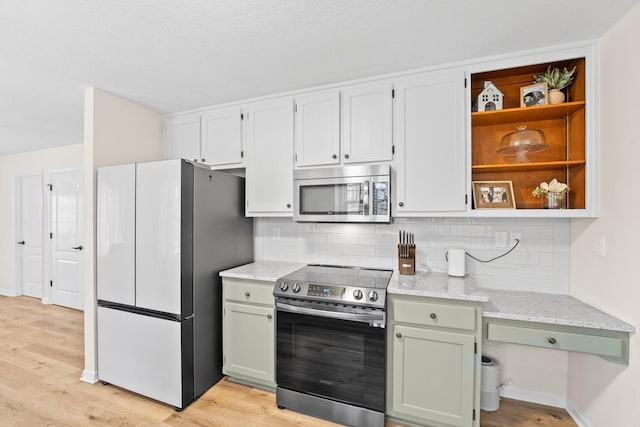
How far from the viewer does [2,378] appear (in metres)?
2.57

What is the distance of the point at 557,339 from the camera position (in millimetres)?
1649

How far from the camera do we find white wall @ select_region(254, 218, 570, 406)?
7.05 ft

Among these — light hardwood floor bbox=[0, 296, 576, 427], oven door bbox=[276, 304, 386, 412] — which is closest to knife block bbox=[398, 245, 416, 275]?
oven door bbox=[276, 304, 386, 412]

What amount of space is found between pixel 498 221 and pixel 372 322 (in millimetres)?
1295

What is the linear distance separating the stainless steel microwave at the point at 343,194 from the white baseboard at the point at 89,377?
2188 millimetres

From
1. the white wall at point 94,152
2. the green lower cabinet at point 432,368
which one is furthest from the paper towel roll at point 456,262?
the white wall at point 94,152

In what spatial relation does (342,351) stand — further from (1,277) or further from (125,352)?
(1,277)

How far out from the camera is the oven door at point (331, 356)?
1.93 m

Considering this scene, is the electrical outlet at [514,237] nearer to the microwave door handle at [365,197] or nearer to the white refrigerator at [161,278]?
the microwave door handle at [365,197]

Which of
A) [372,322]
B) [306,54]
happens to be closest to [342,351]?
[372,322]

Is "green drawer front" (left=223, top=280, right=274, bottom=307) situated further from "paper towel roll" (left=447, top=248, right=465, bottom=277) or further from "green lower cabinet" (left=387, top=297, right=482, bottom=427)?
"paper towel roll" (left=447, top=248, right=465, bottom=277)

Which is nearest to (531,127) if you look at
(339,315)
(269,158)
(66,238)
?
(339,315)

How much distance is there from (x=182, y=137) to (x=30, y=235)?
4174mm

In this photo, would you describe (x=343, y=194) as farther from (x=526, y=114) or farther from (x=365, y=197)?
(x=526, y=114)
